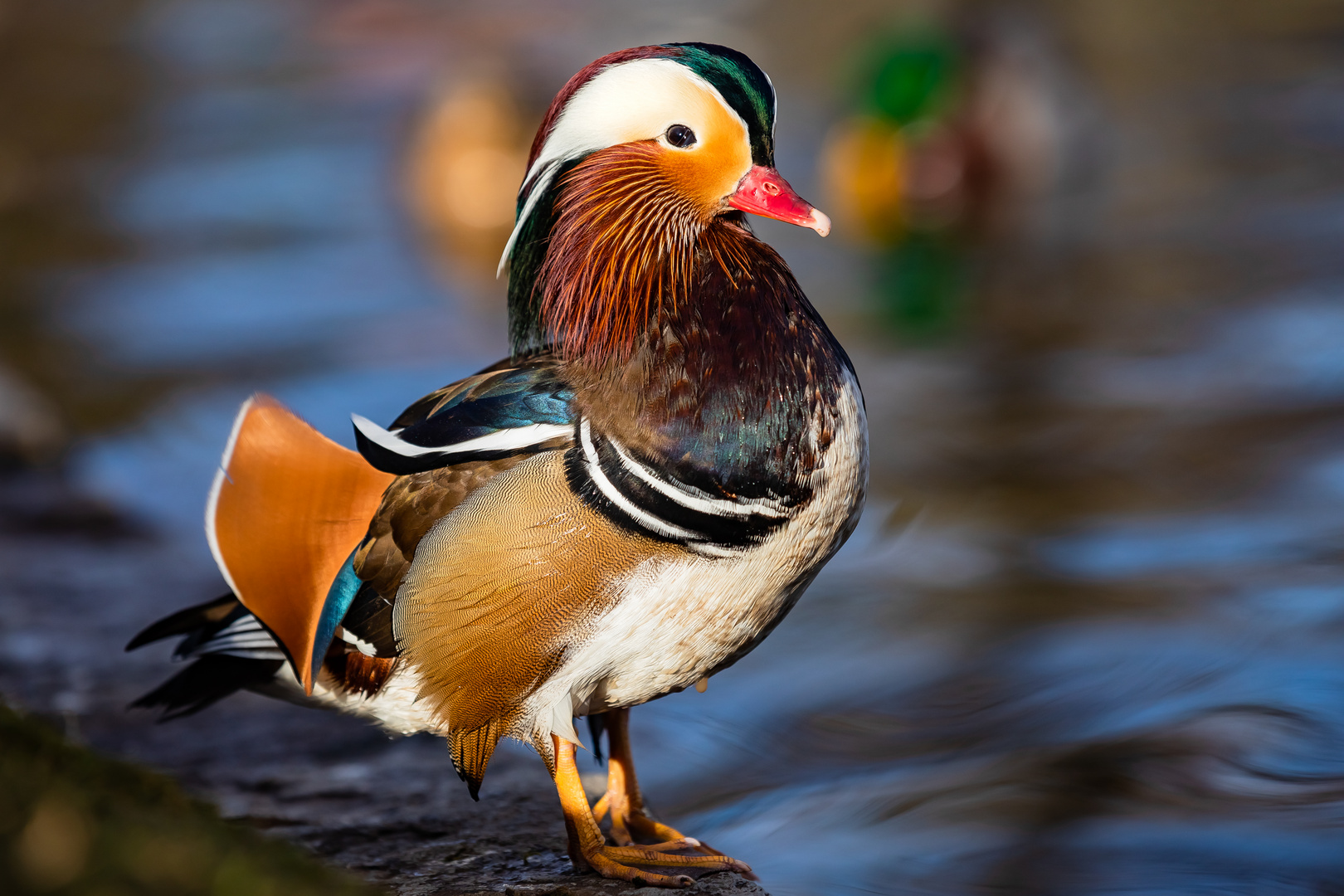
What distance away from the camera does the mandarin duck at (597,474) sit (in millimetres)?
2500

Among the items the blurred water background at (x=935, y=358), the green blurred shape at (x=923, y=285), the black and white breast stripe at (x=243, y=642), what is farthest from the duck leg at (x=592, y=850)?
the green blurred shape at (x=923, y=285)

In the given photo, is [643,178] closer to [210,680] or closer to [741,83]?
[741,83]

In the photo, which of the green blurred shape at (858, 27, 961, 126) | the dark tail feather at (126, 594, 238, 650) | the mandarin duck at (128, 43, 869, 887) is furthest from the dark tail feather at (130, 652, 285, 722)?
the green blurred shape at (858, 27, 961, 126)

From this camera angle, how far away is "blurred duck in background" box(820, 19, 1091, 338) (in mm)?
8078

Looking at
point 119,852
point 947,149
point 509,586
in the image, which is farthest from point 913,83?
point 119,852

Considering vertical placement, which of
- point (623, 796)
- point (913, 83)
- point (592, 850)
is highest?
point (913, 83)

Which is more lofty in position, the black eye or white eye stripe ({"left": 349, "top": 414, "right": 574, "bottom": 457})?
the black eye

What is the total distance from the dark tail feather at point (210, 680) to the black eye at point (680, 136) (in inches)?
50.8

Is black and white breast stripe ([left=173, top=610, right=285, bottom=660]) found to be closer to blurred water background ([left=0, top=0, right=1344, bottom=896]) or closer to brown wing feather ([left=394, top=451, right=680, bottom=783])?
A: brown wing feather ([left=394, top=451, right=680, bottom=783])

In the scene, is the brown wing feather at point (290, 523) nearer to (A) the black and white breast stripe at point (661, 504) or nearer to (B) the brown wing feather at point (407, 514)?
(B) the brown wing feather at point (407, 514)

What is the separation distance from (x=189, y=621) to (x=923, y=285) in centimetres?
503

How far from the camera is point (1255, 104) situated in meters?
9.55

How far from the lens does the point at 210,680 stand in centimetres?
304

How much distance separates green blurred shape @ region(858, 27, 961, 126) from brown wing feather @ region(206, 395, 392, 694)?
6009mm
